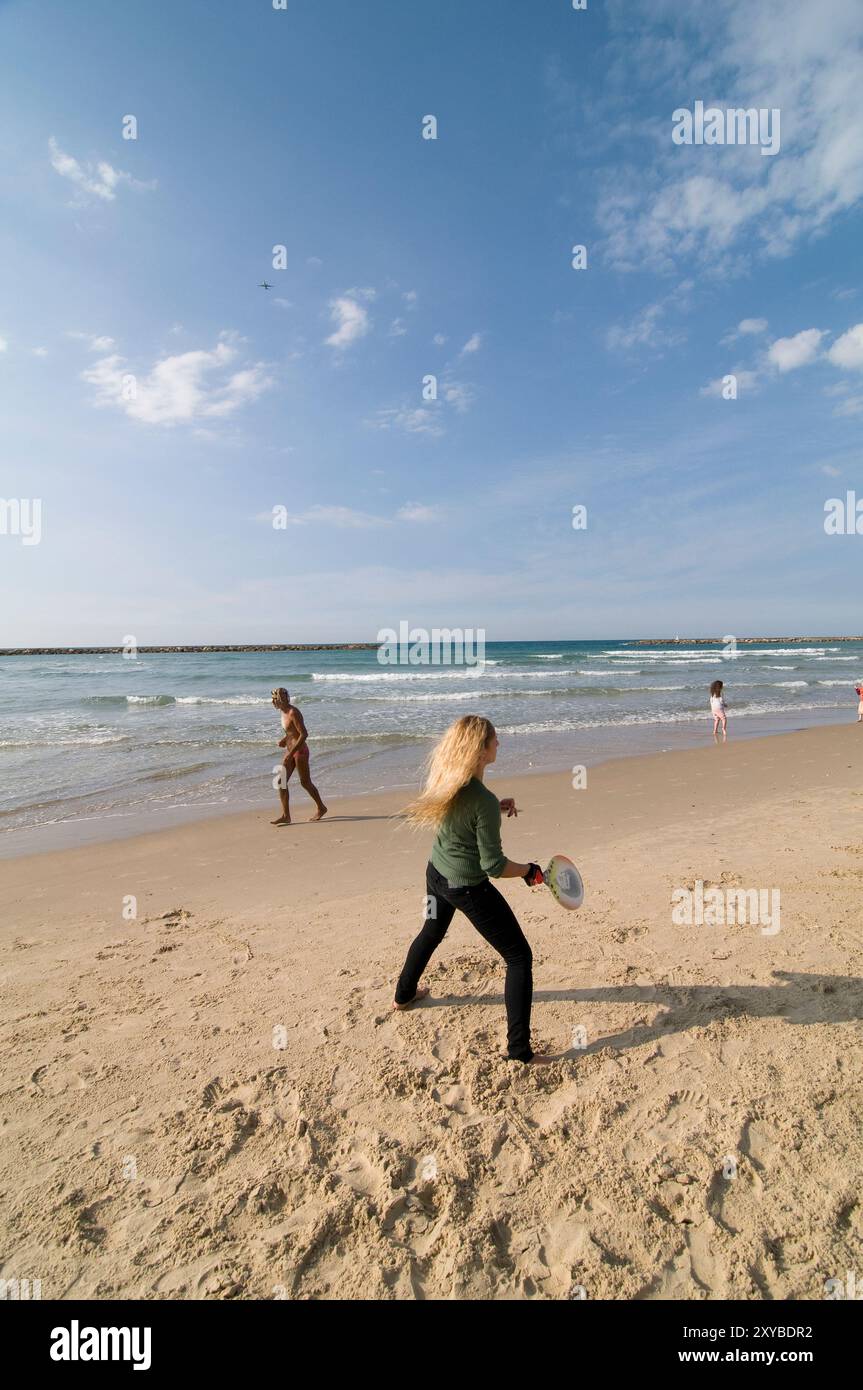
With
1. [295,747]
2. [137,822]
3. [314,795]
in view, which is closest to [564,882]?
[314,795]

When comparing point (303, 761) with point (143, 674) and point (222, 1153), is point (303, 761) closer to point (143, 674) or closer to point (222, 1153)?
point (222, 1153)

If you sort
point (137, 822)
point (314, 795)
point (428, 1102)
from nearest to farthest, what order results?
point (428, 1102) → point (314, 795) → point (137, 822)

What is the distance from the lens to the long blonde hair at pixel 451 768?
3434 mm

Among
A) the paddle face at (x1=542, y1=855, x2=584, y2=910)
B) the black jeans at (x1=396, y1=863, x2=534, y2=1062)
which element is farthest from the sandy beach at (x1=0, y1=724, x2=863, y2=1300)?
the paddle face at (x1=542, y1=855, x2=584, y2=910)

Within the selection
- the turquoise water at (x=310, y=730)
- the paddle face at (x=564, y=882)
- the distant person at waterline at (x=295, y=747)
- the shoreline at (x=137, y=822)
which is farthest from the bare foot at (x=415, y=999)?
the turquoise water at (x=310, y=730)

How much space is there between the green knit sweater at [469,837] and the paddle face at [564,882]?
39 centimetres

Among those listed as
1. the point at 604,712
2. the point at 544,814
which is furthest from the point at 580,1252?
the point at 604,712

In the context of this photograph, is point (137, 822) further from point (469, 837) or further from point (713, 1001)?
point (713, 1001)

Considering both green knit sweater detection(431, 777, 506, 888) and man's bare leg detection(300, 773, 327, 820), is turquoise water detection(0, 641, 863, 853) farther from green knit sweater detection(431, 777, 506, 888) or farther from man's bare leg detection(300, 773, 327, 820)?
green knit sweater detection(431, 777, 506, 888)

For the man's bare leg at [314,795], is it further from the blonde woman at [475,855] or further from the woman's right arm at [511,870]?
the woman's right arm at [511,870]

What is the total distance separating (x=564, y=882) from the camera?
3.60 meters

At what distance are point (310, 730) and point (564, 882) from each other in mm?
16075

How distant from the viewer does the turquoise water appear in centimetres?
1102

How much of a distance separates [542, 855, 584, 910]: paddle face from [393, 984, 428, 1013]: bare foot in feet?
4.10
